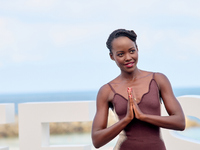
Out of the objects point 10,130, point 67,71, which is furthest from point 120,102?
point 67,71

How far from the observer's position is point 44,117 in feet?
16.9

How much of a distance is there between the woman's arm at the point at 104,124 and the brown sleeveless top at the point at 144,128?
3.1 inches

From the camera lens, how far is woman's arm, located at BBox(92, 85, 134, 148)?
2.06 metres

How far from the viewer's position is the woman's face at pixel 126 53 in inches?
84.7

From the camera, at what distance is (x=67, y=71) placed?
49281 millimetres

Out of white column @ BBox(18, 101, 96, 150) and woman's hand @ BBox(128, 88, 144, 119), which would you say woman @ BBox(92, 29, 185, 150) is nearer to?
woman's hand @ BBox(128, 88, 144, 119)

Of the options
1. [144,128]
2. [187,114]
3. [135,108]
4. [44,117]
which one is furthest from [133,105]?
[44,117]

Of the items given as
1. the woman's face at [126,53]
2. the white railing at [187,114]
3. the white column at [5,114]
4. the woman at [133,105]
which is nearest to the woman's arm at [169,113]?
the woman at [133,105]

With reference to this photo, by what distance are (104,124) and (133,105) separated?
0.21 metres

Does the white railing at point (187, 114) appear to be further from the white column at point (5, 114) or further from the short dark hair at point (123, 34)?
the short dark hair at point (123, 34)

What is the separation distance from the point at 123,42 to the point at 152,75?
0.73ft

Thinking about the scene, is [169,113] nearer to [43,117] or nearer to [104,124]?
[104,124]

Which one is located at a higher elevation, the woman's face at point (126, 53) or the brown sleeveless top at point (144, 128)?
the woman's face at point (126, 53)

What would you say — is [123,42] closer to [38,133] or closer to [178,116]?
[178,116]
